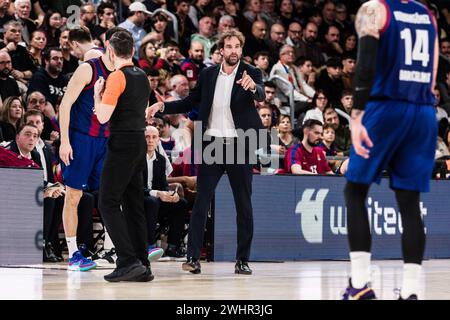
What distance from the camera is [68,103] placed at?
882 centimetres

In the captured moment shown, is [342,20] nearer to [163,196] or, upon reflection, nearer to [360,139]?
[163,196]

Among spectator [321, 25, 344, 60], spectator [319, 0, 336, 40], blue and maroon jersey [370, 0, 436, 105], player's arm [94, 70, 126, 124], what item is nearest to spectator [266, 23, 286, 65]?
spectator [321, 25, 344, 60]

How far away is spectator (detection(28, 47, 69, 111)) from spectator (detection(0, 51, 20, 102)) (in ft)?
1.26

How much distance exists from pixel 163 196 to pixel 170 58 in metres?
4.45

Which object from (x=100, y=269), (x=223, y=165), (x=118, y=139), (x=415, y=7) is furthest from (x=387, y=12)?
(x=100, y=269)

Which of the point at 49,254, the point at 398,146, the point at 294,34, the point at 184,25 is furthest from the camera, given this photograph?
the point at 294,34

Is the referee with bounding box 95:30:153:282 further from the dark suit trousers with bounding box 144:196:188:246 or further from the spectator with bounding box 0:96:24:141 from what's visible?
the spectator with bounding box 0:96:24:141

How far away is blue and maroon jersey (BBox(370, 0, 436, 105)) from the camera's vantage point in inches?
231

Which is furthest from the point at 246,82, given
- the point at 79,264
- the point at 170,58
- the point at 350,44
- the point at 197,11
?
the point at 350,44

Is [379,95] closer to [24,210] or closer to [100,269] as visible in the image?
[100,269]

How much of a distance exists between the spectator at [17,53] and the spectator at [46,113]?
94 centimetres

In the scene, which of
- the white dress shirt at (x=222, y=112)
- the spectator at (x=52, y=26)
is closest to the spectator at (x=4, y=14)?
the spectator at (x=52, y=26)

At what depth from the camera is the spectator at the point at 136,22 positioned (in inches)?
624

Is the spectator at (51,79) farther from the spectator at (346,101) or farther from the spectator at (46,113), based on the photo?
the spectator at (346,101)
